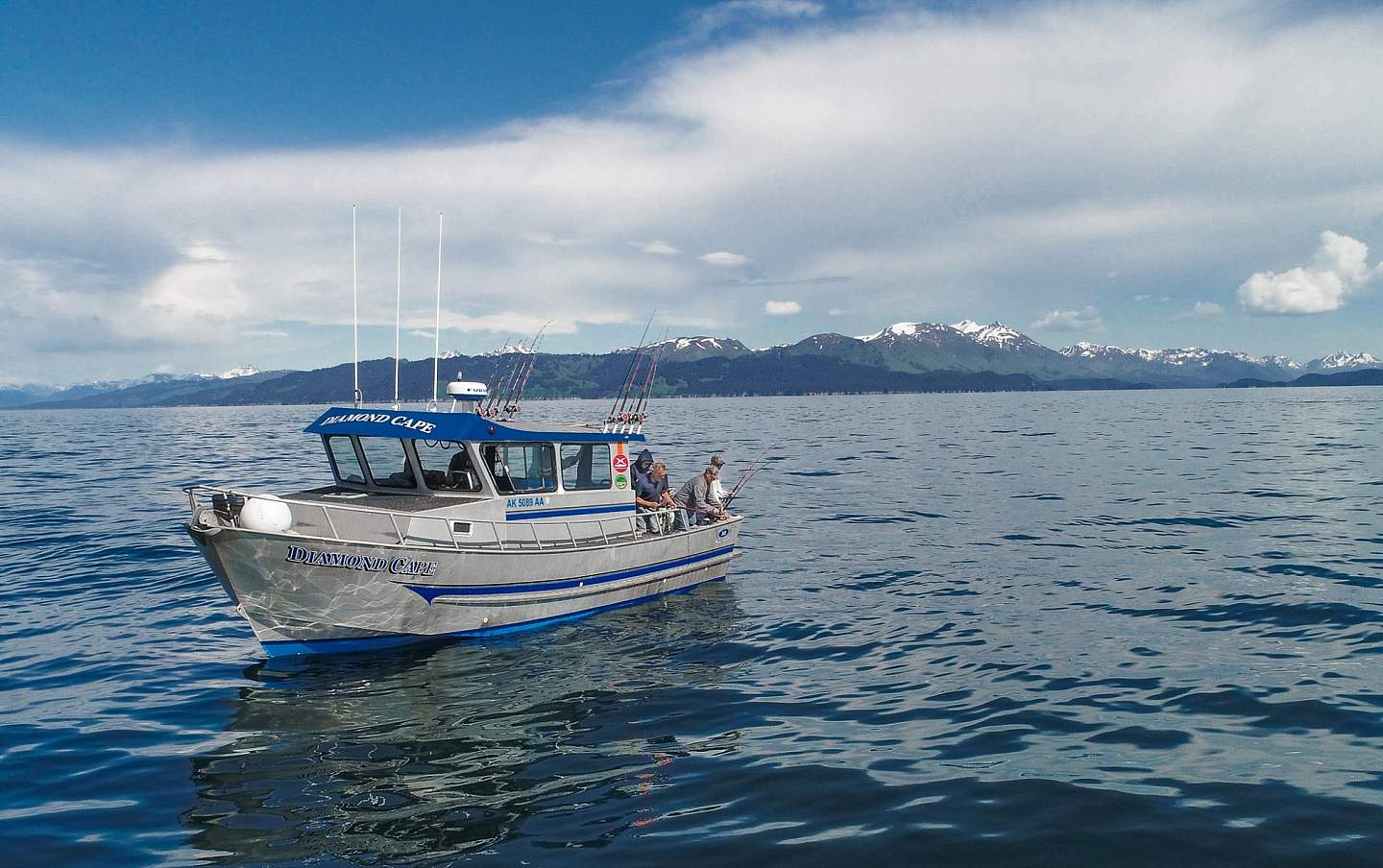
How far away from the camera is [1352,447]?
52344 mm

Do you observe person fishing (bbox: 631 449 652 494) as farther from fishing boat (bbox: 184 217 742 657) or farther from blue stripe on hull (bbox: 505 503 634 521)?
blue stripe on hull (bbox: 505 503 634 521)

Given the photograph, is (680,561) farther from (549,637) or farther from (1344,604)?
(1344,604)

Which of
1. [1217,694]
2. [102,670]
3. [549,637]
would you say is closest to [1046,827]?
[1217,694]

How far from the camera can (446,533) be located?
14.7 metres

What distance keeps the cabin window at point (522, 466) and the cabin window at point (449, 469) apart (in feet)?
1.26

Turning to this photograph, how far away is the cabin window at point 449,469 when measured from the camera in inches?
632

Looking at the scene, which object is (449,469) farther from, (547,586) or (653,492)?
(653,492)

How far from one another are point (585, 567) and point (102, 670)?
27.5 ft

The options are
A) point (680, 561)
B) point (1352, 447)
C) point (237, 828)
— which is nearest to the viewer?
point (237, 828)

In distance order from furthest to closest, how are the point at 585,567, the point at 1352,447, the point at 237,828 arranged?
the point at 1352,447 < the point at 585,567 < the point at 237,828

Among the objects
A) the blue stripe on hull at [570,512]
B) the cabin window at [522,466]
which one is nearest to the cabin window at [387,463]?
the cabin window at [522,466]

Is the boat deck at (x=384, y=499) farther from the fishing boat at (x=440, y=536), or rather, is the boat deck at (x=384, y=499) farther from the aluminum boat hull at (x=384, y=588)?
the aluminum boat hull at (x=384, y=588)

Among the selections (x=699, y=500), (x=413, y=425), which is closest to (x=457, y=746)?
(x=413, y=425)

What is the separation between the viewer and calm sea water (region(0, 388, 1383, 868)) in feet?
26.6
